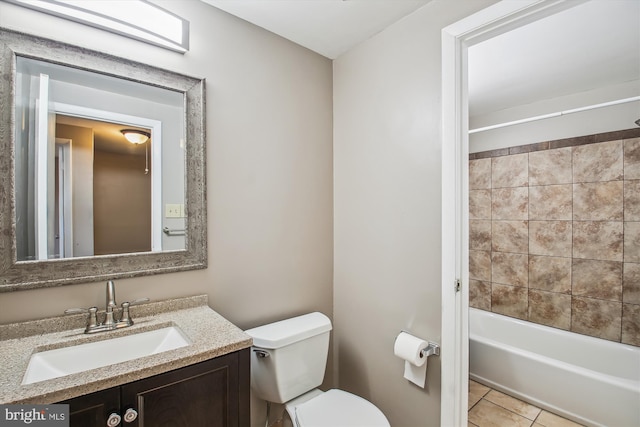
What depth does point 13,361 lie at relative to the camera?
0.87 meters

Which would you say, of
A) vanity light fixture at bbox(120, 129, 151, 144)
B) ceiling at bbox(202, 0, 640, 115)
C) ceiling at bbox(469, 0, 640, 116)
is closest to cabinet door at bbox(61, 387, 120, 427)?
vanity light fixture at bbox(120, 129, 151, 144)

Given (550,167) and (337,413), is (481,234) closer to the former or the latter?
(550,167)

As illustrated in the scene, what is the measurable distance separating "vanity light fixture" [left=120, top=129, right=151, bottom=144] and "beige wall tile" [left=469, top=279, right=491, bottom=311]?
10.2ft

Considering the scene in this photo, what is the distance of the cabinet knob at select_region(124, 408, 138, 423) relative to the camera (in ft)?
2.70

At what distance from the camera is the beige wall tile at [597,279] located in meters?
2.20

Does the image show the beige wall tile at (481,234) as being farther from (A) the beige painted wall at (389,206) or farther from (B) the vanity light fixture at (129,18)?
(B) the vanity light fixture at (129,18)

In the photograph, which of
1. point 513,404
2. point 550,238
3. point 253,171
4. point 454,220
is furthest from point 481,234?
point 253,171

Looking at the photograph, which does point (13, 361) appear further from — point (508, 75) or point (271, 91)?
point (508, 75)

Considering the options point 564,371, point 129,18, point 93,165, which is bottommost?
point 564,371

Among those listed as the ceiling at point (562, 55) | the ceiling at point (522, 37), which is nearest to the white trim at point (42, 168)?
the ceiling at point (522, 37)

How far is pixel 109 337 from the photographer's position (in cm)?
109

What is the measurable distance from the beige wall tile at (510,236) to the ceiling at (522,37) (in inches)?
46.6

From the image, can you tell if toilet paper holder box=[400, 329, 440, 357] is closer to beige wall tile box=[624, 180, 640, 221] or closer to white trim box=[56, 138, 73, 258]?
white trim box=[56, 138, 73, 258]

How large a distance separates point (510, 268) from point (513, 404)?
1.16 m
